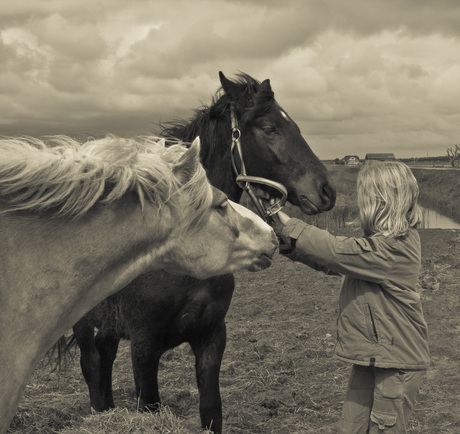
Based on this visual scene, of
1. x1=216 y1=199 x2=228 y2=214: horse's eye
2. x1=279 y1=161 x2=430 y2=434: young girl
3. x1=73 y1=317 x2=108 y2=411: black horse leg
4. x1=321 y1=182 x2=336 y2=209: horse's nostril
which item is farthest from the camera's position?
x1=73 y1=317 x2=108 y2=411: black horse leg

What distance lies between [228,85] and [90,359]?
9.71 feet

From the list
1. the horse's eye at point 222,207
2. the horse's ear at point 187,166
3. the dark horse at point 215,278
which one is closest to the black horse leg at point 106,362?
the dark horse at point 215,278

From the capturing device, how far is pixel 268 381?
6277 mm

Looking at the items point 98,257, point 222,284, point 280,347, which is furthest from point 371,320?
point 280,347

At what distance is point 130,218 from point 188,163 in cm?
38

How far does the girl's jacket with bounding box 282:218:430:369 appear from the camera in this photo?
336 centimetres

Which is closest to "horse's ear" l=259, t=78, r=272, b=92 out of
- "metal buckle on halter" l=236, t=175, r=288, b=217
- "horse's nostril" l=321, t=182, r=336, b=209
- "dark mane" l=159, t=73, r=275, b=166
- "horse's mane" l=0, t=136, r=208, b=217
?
"dark mane" l=159, t=73, r=275, b=166

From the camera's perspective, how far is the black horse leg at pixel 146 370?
418cm

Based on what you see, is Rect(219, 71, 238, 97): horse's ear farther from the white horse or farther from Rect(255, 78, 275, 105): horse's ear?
the white horse

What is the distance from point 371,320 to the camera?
3.44 metres

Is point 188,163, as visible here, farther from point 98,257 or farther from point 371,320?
point 371,320

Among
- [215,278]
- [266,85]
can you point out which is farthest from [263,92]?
[215,278]

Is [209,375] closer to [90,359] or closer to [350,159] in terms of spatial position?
[90,359]

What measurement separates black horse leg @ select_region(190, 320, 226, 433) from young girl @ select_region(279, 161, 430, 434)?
41.3 inches
